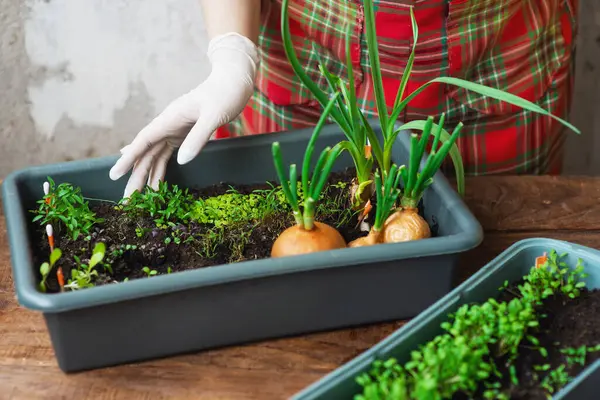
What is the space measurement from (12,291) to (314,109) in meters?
0.60

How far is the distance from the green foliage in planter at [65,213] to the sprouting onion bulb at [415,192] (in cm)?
40

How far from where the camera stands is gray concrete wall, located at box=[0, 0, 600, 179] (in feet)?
6.24

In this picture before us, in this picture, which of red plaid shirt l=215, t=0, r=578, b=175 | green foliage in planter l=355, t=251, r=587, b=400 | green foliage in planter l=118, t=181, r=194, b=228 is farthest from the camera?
red plaid shirt l=215, t=0, r=578, b=175

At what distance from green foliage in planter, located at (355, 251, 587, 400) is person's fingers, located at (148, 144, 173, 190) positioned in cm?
49

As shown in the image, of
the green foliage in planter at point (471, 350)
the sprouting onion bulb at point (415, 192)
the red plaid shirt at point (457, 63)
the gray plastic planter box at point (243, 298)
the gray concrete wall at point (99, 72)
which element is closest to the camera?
the green foliage in planter at point (471, 350)

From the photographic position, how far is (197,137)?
1.07 m

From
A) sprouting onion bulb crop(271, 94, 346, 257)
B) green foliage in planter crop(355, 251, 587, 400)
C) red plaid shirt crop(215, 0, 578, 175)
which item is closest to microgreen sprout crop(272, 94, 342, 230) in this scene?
sprouting onion bulb crop(271, 94, 346, 257)

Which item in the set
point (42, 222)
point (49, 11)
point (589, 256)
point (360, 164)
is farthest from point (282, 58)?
point (49, 11)

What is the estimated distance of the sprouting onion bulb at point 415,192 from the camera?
0.92 m

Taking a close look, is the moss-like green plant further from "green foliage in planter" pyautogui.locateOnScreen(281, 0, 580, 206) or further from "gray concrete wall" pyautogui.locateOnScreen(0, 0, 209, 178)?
"gray concrete wall" pyautogui.locateOnScreen(0, 0, 209, 178)

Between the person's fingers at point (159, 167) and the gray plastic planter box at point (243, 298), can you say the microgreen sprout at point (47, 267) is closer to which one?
the gray plastic planter box at point (243, 298)

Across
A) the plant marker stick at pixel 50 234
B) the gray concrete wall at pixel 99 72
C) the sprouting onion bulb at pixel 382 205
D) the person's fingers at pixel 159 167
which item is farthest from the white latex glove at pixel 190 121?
the gray concrete wall at pixel 99 72

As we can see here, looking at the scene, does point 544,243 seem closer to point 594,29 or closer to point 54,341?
point 54,341

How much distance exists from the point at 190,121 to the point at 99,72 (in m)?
0.97
